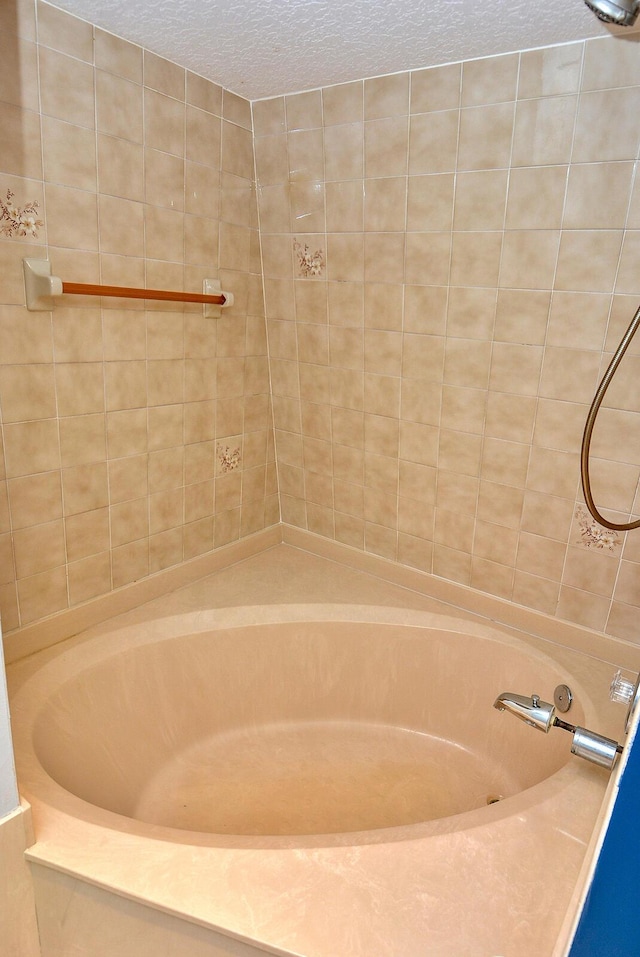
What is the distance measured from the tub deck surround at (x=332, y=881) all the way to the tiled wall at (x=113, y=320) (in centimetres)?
63

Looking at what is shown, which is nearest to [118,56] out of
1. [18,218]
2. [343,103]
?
[18,218]

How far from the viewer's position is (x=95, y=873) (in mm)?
1090

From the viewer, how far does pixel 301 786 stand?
1.76 meters

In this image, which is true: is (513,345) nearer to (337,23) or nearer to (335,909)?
(337,23)

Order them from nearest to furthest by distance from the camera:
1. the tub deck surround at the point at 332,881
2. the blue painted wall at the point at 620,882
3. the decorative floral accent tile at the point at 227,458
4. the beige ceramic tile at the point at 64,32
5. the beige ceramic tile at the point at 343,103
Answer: the blue painted wall at the point at 620,882
the tub deck surround at the point at 332,881
the beige ceramic tile at the point at 64,32
the beige ceramic tile at the point at 343,103
the decorative floral accent tile at the point at 227,458

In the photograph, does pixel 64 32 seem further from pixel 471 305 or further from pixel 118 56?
pixel 471 305

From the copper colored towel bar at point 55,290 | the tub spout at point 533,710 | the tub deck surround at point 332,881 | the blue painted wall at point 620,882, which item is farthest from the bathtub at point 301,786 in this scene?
the copper colored towel bar at point 55,290

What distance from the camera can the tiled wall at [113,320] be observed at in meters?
1.47

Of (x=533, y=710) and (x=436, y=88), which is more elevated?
(x=436, y=88)

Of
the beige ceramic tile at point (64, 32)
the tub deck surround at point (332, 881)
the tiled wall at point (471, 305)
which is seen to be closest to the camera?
the tub deck surround at point (332, 881)

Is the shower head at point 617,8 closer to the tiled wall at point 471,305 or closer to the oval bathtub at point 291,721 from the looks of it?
the tiled wall at point 471,305

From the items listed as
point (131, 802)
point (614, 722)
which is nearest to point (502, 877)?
point (614, 722)

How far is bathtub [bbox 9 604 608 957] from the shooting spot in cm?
103

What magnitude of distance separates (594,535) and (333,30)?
138 centimetres
